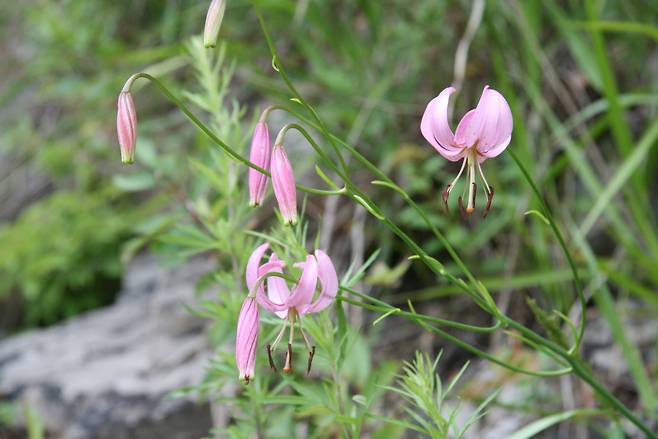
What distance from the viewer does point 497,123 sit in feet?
2.44

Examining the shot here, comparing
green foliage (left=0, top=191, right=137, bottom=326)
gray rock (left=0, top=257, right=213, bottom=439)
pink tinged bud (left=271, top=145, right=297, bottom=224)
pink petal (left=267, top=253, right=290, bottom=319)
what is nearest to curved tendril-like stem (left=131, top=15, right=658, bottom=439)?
pink tinged bud (left=271, top=145, right=297, bottom=224)

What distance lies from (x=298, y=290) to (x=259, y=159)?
0.48 feet

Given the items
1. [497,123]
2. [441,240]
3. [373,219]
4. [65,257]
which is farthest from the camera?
[65,257]

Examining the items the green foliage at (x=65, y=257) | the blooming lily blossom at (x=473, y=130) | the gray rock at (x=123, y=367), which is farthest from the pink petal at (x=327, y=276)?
the green foliage at (x=65, y=257)

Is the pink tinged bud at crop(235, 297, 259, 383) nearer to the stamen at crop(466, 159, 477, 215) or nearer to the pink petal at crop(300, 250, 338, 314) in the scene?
the pink petal at crop(300, 250, 338, 314)

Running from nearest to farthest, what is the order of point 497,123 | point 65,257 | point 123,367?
1. point 497,123
2. point 123,367
3. point 65,257

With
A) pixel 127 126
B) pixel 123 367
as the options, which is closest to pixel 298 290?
pixel 127 126

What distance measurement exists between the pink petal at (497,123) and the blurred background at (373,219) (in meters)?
0.43

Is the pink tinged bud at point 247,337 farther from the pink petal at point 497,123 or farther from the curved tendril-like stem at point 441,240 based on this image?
the pink petal at point 497,123

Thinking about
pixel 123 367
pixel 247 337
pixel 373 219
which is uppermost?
pixel 247 337

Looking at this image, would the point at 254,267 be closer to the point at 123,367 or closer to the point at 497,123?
the point at 497,123

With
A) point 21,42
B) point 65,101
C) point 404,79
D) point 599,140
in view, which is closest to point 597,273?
point 599,140

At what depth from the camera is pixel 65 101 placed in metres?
3.47

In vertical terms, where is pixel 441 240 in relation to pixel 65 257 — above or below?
above
